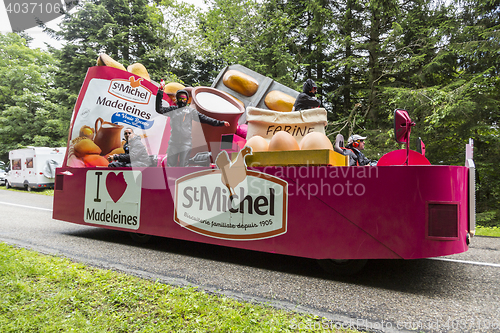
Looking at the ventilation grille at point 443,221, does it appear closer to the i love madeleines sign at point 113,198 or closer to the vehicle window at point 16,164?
the i love madeleines sign at point 113,198

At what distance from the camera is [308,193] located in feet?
11.7

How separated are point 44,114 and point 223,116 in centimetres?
2381

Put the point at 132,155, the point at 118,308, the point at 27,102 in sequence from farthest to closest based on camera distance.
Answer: the point at 27,102 → the point at 132,155 → the point at 118,308

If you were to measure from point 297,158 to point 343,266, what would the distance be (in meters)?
1.39

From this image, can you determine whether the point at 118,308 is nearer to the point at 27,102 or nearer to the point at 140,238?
the point at 140,238

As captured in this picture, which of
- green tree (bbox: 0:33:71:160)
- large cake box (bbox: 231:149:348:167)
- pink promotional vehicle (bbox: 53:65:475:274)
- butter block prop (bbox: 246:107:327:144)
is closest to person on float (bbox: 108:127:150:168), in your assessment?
pink promotional vehicle (bbox: 53:65:475:274)

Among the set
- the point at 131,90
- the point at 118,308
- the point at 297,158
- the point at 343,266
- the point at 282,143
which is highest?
the point at 131,90

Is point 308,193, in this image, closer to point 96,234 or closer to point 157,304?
Result: point 157,304

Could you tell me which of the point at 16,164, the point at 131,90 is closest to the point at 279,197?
the point at 131,90

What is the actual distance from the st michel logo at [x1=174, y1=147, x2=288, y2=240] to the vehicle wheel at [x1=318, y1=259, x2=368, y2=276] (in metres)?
0.67

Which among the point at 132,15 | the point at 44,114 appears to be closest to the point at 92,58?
the point at 132,15

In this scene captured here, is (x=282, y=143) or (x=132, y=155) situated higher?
(x=282, y=143)

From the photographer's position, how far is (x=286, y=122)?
429cm

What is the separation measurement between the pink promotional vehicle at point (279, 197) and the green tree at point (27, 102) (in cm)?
1852
